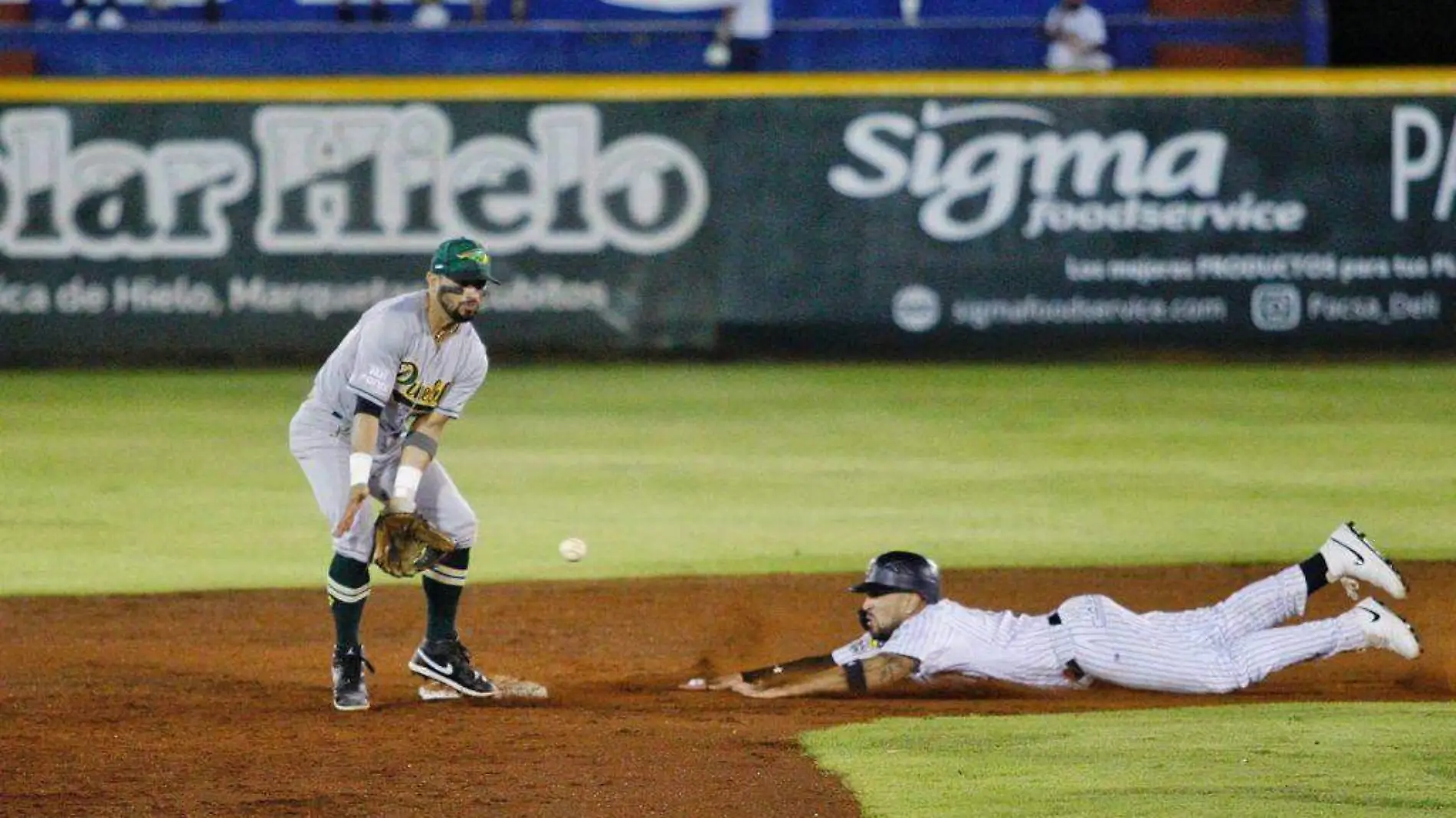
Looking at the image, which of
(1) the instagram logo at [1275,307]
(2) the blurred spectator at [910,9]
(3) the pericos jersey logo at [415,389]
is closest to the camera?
(3) the pericos jersey logo at [415,389]

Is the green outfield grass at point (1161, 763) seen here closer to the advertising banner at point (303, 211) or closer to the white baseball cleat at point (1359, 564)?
the white baseball cleat at point (1359, 564)

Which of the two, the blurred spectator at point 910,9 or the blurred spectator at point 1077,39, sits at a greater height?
the blurred spectator at point 910,9

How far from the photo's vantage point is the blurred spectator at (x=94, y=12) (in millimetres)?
20281

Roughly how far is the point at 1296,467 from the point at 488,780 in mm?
8328

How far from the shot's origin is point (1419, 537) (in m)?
11.5

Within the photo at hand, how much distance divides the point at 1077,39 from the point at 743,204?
11.7 ft

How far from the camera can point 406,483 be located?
7.63 m

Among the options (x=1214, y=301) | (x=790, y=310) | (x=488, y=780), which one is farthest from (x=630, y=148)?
(x=488, y=780)

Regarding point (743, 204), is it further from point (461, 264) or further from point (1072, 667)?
point (461, 264)

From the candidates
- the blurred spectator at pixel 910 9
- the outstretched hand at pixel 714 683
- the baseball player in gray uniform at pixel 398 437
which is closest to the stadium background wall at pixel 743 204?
the blurred spectator at pixel 910 9

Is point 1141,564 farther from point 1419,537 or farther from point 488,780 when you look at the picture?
point 488,780

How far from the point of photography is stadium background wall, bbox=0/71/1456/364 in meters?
18.3

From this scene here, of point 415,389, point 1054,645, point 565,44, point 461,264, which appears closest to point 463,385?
point 415,389

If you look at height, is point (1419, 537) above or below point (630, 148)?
below
